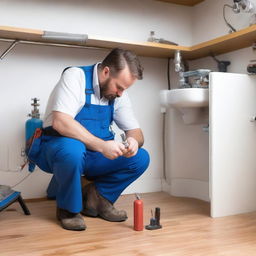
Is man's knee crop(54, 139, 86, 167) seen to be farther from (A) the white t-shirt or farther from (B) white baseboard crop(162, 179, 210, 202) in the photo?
(B) white baseboard crop(162, 179, 210, 202)

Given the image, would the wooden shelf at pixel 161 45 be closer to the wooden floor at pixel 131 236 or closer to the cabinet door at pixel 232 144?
the cabinet door at pixel 232 144

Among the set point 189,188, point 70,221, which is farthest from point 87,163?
point 189,188

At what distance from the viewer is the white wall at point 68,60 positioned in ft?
7.70

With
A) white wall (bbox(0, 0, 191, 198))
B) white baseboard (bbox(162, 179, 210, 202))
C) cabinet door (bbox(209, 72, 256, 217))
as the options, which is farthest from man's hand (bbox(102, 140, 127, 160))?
white baseboard (bbox(162, 179, 210, 202))

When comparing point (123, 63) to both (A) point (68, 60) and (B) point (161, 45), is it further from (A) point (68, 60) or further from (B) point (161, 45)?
(A) point (68, 60)

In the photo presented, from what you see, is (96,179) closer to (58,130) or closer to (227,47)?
(58,130)

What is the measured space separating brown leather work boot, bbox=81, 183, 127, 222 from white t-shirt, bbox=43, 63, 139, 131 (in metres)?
0.39

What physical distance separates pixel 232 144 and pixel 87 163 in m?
0.79

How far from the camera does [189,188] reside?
103 inches

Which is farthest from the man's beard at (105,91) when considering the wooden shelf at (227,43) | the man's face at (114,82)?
the wooden shelf at (227,43)

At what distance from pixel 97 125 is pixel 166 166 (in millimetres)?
1029

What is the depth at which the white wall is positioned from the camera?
92.4 inches

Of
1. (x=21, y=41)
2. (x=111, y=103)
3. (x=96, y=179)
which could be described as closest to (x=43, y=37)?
(x=21, y=41)

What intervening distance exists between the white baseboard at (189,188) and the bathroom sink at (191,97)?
687mm
